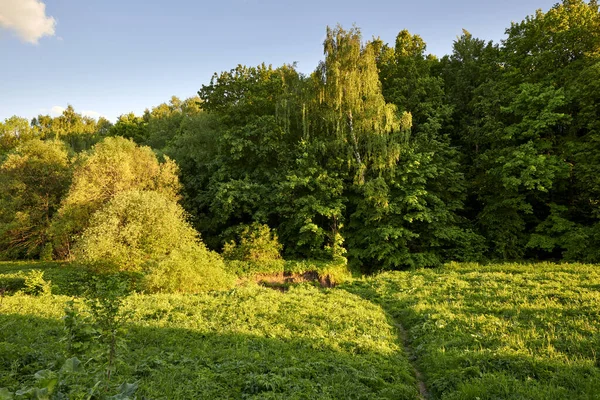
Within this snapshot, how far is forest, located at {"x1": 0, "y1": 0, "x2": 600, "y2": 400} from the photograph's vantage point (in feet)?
21.7

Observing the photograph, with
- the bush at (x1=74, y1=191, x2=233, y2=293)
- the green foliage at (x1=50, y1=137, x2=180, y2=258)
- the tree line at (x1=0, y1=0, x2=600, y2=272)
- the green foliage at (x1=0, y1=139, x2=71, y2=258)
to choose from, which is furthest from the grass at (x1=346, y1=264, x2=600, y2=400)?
the green foliage at (x1=0, y1=139, x2=71, y2=258)

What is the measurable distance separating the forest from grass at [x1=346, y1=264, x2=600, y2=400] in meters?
0.07

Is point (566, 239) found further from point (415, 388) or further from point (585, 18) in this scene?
point (415, 388)

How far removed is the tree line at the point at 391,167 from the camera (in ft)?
63.8

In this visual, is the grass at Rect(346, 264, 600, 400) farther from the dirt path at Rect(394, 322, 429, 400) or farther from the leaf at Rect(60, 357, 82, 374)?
the leaf at Rect(60, 357, 82, 374)

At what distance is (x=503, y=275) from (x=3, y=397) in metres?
18.2

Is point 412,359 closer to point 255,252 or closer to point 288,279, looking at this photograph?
point 288,279

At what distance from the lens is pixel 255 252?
20797mm

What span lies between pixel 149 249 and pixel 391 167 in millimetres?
15449

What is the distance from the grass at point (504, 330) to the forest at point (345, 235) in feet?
0.22

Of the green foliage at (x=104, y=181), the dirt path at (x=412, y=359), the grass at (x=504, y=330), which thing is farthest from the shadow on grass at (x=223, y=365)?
the green foliage at (x=104, y=181)

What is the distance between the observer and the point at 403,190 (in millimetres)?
21031

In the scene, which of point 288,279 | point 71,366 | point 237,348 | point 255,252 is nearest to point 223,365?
point 237,348

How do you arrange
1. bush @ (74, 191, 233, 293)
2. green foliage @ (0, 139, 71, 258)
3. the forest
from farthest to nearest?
green foliage @ (0, 139, 71, 258)
bush @ (74, 191, 233, 293)
the forest
